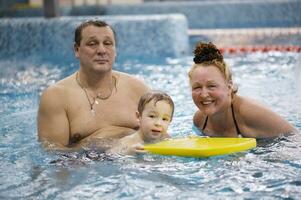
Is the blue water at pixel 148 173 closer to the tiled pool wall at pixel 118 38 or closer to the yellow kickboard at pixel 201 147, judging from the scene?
the yellow kickboard at pixel 201 147

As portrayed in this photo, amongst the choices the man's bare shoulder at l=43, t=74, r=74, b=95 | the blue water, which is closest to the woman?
the blue water

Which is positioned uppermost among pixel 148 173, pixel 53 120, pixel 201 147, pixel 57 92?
pixel 57 92

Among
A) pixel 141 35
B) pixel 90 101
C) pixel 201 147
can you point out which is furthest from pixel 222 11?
pixel 201 147

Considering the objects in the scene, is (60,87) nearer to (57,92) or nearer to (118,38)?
(57,92)

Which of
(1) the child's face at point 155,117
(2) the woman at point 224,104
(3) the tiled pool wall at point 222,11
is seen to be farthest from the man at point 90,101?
(3) the tiled pool wall at point 222,11

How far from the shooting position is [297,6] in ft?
50.0

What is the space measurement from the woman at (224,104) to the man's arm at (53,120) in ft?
2.98

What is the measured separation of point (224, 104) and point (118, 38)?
23.2ft

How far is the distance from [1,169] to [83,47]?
39.4 inches

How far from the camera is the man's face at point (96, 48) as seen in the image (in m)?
4.02

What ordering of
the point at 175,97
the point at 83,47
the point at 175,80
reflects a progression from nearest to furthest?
the point at 83,47 → the point at 175,97 → the point at 175,80

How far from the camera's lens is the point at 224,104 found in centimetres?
398

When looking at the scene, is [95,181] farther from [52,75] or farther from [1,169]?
[52,75]

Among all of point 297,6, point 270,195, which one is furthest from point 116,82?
point 297,6
